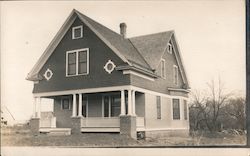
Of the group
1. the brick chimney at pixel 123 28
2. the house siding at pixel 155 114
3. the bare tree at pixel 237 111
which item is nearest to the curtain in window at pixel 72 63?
the brick chimney at pixel 123 28

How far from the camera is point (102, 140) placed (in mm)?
6992

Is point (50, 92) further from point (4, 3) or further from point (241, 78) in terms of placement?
point (241, 78)

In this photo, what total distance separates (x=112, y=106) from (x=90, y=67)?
82 cm

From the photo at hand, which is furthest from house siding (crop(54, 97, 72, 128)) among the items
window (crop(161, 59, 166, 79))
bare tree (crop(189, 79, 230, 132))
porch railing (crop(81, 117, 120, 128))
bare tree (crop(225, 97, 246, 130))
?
bare tree (crop(225, 97, 246, 130))

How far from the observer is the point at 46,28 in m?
7.61

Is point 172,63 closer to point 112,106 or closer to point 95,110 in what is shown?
point 112,106

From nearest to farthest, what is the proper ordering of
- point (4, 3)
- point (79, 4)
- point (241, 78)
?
point (241, 78) → point (79, 4) → point (4, 3)

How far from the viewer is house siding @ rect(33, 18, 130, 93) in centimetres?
706

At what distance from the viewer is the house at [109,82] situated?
678 cm

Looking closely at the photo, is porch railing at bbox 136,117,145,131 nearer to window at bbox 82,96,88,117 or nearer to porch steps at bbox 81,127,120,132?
porch steps at bbox 81,127,120,132

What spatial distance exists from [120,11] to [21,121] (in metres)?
2.63

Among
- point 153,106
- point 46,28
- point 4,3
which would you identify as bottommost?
point 153,106

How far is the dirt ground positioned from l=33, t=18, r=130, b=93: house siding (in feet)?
2.68

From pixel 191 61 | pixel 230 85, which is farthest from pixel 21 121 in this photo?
pixel 230 85
